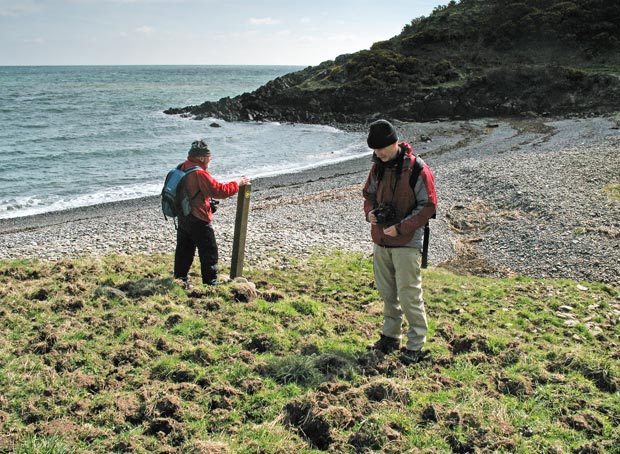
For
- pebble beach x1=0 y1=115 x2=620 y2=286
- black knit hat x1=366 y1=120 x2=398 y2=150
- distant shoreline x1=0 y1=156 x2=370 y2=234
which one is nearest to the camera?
black knit hat x1=366 y1=120 x2=398 y2=150

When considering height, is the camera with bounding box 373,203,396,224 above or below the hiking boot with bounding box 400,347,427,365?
above

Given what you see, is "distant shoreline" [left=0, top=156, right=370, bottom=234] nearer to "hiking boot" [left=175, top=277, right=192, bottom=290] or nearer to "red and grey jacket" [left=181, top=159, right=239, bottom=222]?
"hiking boot" [left=175, top=277, right=192, bottom=290]

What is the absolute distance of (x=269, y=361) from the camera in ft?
19.5

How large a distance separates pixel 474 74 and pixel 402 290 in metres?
49.9

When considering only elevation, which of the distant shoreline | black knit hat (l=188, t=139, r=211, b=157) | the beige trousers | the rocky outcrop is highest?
the rocky outcrop

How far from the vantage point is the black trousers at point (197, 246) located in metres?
8.41

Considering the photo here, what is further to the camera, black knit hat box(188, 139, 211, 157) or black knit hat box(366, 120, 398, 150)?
black knit hat box(188, 139, 211, 157)

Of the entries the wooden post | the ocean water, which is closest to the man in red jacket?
the wooden post

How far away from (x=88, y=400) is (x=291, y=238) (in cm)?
939

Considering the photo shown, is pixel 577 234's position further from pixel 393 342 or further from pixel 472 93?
pixel 472 93

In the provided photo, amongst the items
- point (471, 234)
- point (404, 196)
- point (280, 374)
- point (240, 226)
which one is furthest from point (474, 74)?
point (280, 374)

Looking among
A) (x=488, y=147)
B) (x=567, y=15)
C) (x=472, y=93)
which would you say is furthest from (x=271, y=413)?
(x=567, y=15)

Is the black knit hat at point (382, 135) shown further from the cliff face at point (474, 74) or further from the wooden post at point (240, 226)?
the cliff face at point (474, 74)

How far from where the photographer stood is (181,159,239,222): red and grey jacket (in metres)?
8.11
